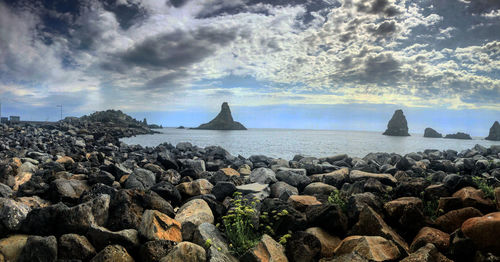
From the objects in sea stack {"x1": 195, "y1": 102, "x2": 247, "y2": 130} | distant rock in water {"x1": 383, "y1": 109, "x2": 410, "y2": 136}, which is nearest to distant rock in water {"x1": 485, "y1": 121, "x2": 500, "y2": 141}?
distant rock in water {"x1": 383, "y1": 109, "x2": 410, "y2": 136}

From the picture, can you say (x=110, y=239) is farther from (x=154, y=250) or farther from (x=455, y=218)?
(x=455, y=218)

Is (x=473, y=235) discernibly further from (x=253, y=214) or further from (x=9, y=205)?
(x=9, y=205)

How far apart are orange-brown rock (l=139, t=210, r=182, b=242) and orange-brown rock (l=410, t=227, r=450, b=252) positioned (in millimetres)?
4822

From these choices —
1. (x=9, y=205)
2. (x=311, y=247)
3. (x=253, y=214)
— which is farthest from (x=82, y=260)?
(x=311, y=247)

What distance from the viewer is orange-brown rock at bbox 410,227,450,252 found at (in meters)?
5.37

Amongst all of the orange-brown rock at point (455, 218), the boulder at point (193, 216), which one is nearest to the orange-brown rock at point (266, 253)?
the boulder at point (193, 216)

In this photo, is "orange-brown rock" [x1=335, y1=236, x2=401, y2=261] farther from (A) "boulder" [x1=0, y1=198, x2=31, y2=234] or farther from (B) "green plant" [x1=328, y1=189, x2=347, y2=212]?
(A) "boulder" [x1=0, y1=198, x2=31, y2=234]

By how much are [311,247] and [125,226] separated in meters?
3.84

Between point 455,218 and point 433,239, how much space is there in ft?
3.64

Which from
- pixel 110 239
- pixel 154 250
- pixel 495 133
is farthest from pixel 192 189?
pixel 495 133

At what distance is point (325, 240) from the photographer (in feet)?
19.1

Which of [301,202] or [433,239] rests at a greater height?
[301,202]

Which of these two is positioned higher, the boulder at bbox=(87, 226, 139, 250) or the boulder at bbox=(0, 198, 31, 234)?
the boulder at bbox=(0, 198, 31, 234)

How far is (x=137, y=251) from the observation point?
16.9 feet
